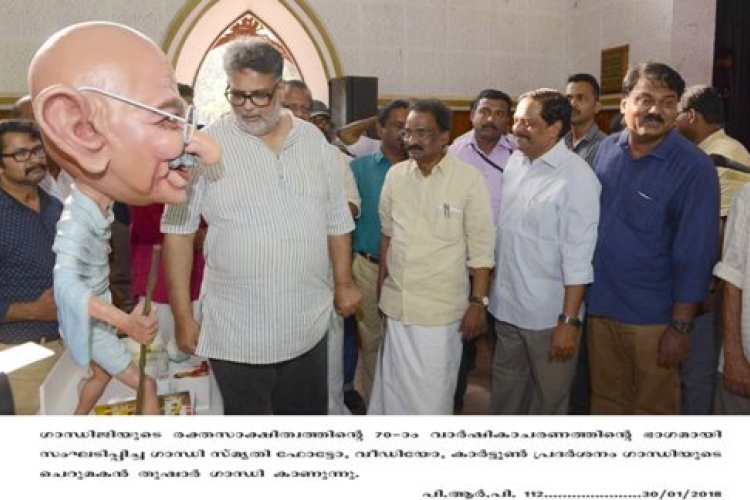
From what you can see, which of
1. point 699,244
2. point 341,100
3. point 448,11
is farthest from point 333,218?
point 448,11

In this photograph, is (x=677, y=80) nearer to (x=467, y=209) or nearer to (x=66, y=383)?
(x=467, y=209)

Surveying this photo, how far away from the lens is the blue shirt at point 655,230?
1546 millimetres

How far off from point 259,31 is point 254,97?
11.0 ft

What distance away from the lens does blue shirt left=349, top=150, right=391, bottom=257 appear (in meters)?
2.17

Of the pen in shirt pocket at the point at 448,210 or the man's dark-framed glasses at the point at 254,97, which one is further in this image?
the pen in shirt pocket at the point at 448,210

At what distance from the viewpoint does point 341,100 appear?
375cm

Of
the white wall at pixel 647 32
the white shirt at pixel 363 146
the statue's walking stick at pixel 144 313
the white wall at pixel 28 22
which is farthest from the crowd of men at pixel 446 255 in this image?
the white wall at pixel 28 22

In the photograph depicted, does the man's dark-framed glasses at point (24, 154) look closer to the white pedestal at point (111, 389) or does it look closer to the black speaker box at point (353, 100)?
the white pedestal at point (111, 389)

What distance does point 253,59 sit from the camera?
3.40ft

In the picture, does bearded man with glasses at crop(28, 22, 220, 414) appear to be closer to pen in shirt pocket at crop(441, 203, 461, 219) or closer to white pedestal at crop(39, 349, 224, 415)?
white pedestal at crop(39, 349, 224, 415)

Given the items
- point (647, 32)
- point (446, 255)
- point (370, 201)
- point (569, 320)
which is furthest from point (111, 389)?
point (647, 32)

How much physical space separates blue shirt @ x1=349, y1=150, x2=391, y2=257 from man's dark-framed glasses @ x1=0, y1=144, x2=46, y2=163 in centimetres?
133

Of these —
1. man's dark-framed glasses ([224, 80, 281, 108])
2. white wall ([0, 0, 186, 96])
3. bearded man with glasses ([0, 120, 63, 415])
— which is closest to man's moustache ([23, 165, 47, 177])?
bearded man with glasses ([0, 120, 63, 415])
